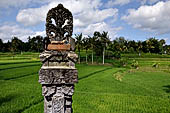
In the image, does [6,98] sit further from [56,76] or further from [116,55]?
[116,55]

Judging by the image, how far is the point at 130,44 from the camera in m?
74.7

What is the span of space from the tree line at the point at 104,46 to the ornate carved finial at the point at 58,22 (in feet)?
107

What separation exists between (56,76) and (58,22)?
97cm

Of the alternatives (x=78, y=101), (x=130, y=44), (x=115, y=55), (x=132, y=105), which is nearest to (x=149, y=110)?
(x=132, y=105)

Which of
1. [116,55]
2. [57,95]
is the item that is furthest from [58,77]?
[116,55]

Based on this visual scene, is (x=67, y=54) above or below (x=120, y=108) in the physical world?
above

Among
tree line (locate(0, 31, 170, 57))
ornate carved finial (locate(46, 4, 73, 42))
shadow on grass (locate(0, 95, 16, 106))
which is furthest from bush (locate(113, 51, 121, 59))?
ornate carved finial (locate(46, 4, 73, 42))

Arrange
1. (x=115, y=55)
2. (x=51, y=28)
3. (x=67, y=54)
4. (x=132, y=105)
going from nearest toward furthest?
(x=67, y=54), (x=51, y=28), (x=132, y=105), (x=115, y=55)

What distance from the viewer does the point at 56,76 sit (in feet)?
6.68

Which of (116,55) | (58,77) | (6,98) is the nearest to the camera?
(58,77)

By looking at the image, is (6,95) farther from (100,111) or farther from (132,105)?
(132,105)

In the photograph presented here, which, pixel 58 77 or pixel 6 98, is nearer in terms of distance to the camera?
pixel 58 77

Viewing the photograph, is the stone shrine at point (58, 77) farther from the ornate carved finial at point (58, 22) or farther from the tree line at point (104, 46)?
the tree line at point (104, 46)

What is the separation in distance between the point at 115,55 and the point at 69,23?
Result: 49857mm
